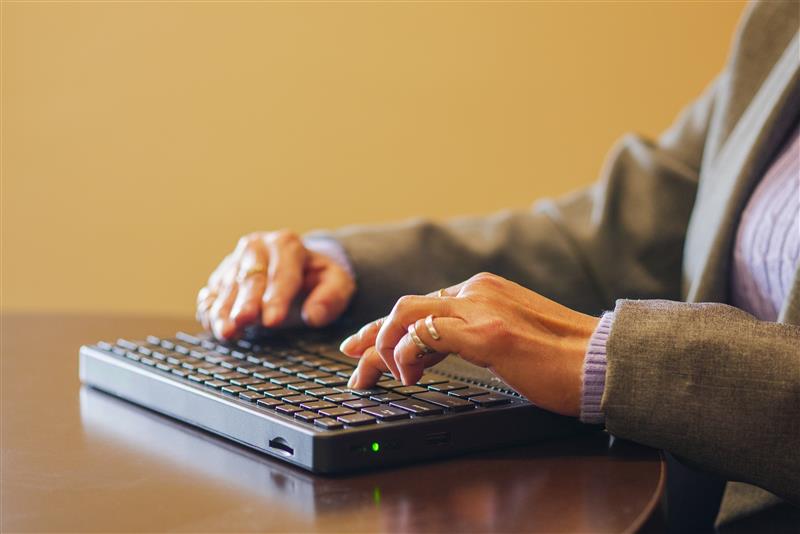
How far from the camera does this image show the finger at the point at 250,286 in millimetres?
912

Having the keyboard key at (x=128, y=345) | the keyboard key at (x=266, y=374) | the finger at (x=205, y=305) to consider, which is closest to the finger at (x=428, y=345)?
the keyboard key at (x=266, y=374)

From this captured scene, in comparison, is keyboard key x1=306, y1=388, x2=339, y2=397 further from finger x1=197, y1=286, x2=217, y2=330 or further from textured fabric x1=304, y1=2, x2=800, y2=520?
finger x1=197, y1=286, x2=217, y2=330

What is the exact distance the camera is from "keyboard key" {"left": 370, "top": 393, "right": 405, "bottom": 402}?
1.93 feet

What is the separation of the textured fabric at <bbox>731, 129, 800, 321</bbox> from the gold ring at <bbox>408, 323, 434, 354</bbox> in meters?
0.44

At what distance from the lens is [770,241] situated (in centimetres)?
93

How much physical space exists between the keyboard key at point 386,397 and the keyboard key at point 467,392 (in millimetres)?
34

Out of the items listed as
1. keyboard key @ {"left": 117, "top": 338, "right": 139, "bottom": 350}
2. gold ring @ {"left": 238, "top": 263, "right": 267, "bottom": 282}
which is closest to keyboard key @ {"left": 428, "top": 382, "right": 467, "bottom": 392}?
keyboard key @ {"left": 117, "top": 338, "right": 139, "bottom": 350}

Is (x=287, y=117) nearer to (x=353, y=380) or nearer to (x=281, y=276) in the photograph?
(x=281, y=276)

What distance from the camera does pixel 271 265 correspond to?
101 centimetres

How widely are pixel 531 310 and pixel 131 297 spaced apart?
178 cm

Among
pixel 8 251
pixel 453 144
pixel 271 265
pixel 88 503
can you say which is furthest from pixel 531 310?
pixel 8 251

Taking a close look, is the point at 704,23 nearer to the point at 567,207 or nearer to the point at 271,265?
the point at 567,207

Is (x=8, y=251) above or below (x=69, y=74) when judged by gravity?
below

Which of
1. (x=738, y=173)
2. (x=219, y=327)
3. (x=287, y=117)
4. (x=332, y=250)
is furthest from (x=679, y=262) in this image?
(x=287, y=117)
